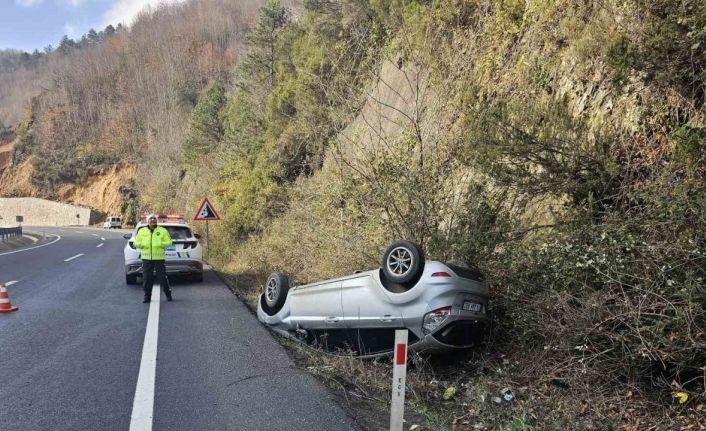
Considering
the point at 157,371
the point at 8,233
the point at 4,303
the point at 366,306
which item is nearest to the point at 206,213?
the point at 4,303

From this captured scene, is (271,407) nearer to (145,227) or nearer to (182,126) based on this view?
(145,227)

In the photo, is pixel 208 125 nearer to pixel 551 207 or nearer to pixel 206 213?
pixel 206 213

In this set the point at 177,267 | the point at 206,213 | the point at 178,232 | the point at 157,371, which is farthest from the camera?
the point at 206,213

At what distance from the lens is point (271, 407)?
14.3 ft

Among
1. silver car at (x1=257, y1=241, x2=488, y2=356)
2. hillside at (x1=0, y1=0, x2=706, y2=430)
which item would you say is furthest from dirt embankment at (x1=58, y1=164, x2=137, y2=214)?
silver car at (x1=257, y1=241, x2=488, y2=356)

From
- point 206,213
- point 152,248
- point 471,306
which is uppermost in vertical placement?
point 206,213

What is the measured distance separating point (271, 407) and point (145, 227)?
23.3 feet

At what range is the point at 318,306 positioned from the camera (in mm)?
6207

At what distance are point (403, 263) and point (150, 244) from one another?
21.5ft

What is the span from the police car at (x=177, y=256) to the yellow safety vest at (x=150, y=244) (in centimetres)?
160

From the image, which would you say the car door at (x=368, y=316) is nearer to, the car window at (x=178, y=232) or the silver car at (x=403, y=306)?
the silver car at (x=403, y=306)

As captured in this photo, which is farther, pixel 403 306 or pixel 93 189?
pixel 93 189

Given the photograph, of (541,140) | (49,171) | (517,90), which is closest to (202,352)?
(541,140)

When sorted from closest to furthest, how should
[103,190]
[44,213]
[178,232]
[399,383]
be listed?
1. [399,383]
2. [178,232]
3. [103,190]
4. [44,213]
